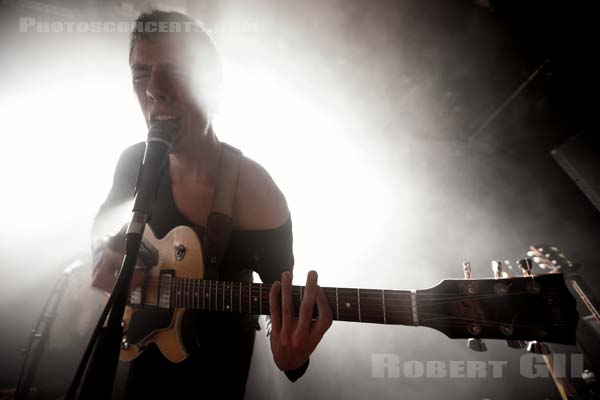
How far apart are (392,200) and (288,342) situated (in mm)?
3810

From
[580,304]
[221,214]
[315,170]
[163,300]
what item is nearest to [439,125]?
[315,170]

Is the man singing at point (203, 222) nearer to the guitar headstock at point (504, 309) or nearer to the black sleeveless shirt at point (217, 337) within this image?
the black sleeveless shirt at point (217, 337)

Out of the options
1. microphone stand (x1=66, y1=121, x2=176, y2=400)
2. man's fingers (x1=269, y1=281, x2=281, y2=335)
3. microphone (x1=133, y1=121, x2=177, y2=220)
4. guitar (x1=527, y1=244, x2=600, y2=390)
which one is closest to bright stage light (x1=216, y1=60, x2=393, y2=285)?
guitar (x1=527, y1=244, x2=600, y2=390)

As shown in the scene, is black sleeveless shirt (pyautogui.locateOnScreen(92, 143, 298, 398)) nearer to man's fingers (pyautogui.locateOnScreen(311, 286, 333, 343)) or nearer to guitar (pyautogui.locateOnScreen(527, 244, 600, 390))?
man's fingers (pyautogui.locateOnScreen(311, 286, 333, 343))

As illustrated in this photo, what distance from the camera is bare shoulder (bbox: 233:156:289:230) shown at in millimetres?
1764

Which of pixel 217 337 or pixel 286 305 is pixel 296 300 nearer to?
pixel 286 305

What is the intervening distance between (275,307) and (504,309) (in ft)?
3.06

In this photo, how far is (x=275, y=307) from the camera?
3.79ft

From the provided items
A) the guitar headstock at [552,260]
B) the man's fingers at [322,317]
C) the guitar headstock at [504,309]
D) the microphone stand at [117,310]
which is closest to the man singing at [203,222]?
the man's fingers at [322,317]

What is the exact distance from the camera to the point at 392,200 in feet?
14.5

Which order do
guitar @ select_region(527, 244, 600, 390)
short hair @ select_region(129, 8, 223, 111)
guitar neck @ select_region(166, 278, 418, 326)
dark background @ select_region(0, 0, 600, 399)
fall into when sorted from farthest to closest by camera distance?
dark background @ select_region(0, 0, 600, 399)
guitar @ select_region(527, 244, 600, 390)
short hair @ select_region(129, 8, 223, 111)
guitar neck @ select_region(166, 278, 418, 326)

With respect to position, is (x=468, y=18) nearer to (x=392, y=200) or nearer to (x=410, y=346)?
(x=392, y=200)

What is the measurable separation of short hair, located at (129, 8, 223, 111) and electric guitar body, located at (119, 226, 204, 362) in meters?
1.03

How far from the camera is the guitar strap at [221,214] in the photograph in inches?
58.3
